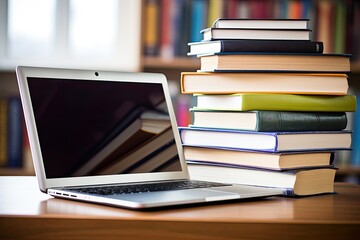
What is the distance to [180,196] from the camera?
94 centimetres

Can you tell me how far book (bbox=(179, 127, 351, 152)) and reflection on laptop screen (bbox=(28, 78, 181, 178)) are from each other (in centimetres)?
5

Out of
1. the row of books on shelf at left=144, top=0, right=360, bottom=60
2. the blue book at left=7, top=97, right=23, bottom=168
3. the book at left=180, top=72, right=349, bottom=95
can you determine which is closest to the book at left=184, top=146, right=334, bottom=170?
the book at left=180, top=72, right=349, bottom=95

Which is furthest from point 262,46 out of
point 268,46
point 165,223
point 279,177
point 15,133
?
point 15,133

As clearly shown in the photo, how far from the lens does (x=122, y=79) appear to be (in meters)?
1.18

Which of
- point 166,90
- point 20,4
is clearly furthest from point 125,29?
point 166,90

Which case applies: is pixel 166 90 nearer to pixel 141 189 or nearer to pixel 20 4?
pixel 141 189

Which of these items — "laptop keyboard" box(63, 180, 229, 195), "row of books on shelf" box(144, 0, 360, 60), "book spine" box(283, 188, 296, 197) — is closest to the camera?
"laptop keyboard" box(63, 180, 229, 195)

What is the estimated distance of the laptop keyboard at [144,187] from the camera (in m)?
0.97

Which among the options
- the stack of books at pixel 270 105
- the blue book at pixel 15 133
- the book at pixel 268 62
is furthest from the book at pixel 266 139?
the blue book at pixel 15 133

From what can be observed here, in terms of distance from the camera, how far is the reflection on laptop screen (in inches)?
40.9

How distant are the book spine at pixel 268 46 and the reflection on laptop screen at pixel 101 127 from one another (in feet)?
0.56

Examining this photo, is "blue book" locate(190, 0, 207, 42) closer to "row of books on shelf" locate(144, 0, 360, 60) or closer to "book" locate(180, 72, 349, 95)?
"row of books on shelf" locate(144, 0, 360, 60)

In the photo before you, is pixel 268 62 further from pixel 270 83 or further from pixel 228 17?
pixel 228 17

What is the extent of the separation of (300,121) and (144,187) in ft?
1.02
